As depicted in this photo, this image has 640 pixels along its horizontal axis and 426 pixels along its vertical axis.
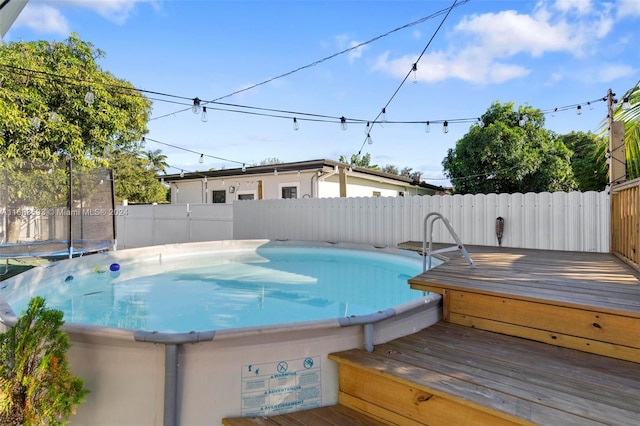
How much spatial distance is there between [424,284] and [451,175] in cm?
1156

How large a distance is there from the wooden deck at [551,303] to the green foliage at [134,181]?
1758cm

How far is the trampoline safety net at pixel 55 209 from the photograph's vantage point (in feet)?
23.5

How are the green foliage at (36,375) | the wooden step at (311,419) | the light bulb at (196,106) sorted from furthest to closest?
the light bulb at (196,106), the wooden step at (311,419), the green foliage at (36,375)

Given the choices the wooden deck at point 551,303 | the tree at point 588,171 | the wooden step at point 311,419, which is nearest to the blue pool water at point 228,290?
the wooden deck at point 551,303

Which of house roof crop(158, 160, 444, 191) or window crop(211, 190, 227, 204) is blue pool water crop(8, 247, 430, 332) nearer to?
house roof crop(158, 160, 444, 191)

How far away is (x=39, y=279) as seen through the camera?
4.50 metres

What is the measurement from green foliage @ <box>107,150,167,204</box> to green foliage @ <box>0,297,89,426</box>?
17.3 m

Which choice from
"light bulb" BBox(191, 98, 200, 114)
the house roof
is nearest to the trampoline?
"light bulb" BBox(191, 98, 200, 114)

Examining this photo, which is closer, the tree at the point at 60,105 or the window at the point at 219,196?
the tree at the point at 60,105

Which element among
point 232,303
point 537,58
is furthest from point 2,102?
point 537,58

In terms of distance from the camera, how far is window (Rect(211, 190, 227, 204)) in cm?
1362

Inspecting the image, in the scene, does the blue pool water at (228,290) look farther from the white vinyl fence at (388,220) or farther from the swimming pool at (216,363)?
the swimming pool at (216,363)

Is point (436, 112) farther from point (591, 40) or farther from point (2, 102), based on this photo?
point (2, 102)

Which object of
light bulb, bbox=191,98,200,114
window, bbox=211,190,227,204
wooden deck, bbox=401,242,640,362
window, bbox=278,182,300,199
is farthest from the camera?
window, bbox=211,190,227,204
